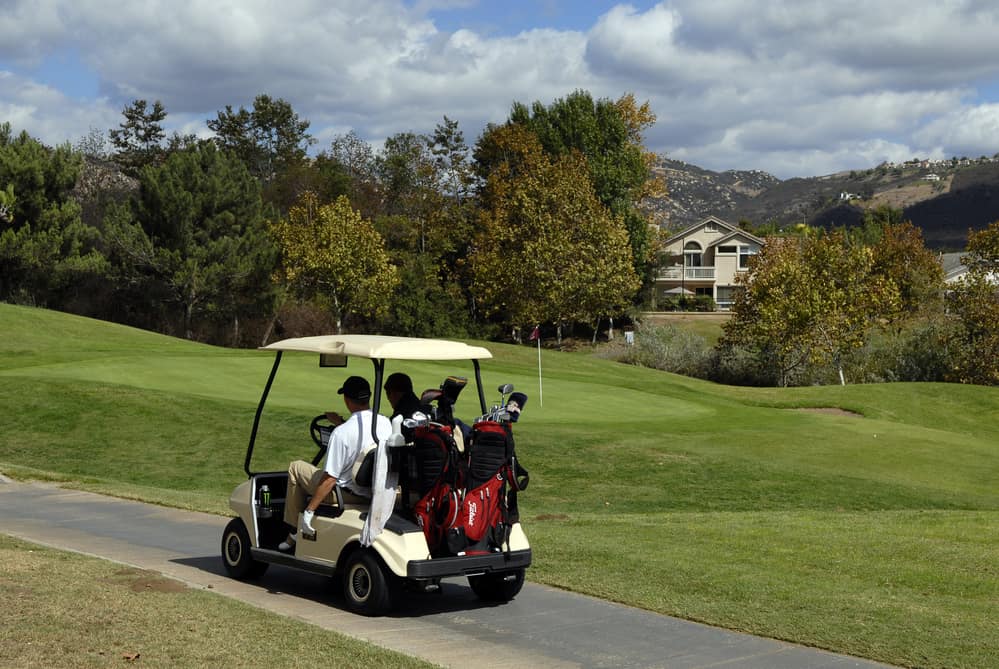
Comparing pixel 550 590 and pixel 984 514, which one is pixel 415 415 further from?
pixel 984 514

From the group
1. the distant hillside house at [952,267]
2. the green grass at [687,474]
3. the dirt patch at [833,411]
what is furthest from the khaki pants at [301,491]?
the distant hillside house at [952,267]

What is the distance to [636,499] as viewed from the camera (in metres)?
17.8

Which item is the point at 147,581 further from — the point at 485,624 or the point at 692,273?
the point at 692,273

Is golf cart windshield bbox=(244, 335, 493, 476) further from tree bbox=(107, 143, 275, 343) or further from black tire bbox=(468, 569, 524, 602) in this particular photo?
tree bbox=(107, 143, 275, 343)

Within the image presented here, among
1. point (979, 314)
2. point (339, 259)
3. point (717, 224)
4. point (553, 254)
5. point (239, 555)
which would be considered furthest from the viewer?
point (717, 224)

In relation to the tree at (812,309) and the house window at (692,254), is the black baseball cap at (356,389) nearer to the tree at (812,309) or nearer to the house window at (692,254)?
the tree at (812,309)

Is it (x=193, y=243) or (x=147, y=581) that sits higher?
(x=193, y=243)

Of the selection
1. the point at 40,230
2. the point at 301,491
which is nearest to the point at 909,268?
the point at 40,230

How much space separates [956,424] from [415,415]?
30.3m

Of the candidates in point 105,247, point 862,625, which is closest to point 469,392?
point 862,625

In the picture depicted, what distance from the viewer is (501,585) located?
932cm

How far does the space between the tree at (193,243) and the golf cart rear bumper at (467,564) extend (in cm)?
5703

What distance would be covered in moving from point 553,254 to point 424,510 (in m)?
58.0

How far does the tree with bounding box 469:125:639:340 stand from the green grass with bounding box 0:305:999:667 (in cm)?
2919
